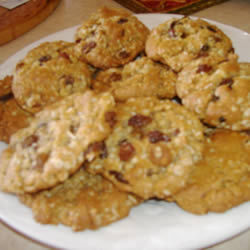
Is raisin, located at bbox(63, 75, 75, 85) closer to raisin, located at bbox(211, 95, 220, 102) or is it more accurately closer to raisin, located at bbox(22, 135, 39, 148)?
raisin, located at bbox(22, 135, 39, 148)

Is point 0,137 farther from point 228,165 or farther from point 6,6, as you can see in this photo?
point 6,6

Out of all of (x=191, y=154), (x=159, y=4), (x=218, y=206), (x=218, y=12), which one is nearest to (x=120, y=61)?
(x=191, y=154)

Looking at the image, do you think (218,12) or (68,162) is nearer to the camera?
(68,162)

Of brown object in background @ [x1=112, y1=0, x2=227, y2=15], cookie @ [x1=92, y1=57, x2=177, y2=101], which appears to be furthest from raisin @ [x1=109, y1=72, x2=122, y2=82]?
brown object in background @ [x1=112, y1=0, x2=227, y2=15]

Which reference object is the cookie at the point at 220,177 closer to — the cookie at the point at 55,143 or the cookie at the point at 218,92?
the cookie at the point at 218,92

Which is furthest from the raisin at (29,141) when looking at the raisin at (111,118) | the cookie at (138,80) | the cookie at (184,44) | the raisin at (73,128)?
the cookie at (184,44)
